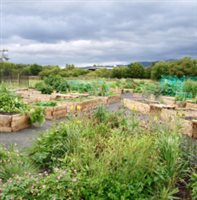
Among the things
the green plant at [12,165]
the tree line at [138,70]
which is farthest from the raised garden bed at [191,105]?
the tree line at [138,70]

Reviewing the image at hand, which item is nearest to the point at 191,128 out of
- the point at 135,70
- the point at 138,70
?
the point at 135,70

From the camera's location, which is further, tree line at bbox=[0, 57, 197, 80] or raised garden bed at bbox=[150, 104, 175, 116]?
tree line at bbox=[0, 57, 197, 80]

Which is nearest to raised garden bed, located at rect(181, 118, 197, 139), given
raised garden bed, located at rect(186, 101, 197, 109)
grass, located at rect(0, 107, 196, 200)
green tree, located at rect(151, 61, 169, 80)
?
grass, located at rect(0, 107, 196, 200)

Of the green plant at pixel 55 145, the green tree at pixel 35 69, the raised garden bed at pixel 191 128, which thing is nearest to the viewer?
the green plant at pixel 55 145

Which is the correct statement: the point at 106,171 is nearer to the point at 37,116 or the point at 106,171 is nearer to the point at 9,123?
the point at 9,123

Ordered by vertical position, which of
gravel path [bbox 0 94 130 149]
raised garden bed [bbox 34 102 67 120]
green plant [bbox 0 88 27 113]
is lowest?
gravel path [bbox 0 94 130 149]

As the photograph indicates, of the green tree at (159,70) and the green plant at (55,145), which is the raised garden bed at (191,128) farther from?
the green tree at (159,70)

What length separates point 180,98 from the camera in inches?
468

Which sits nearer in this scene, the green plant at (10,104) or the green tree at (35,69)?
the green plant at (10,104)

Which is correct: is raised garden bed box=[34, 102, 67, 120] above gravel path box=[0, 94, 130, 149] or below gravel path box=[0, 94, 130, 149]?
above

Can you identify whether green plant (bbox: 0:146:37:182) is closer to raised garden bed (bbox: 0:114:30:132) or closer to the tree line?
raised garden bed (bbox: 0:114:30:132)

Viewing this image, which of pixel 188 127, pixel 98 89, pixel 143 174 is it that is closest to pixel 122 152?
pixel 143 174

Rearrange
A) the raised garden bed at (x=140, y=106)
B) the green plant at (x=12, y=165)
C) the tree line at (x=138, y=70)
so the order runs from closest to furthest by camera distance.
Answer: the green plant at (x=12, y=165) < the raised garden bed at (x=140, y=106) < the tree line at (x=138, y=70)

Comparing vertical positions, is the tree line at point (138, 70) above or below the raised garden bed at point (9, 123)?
above
